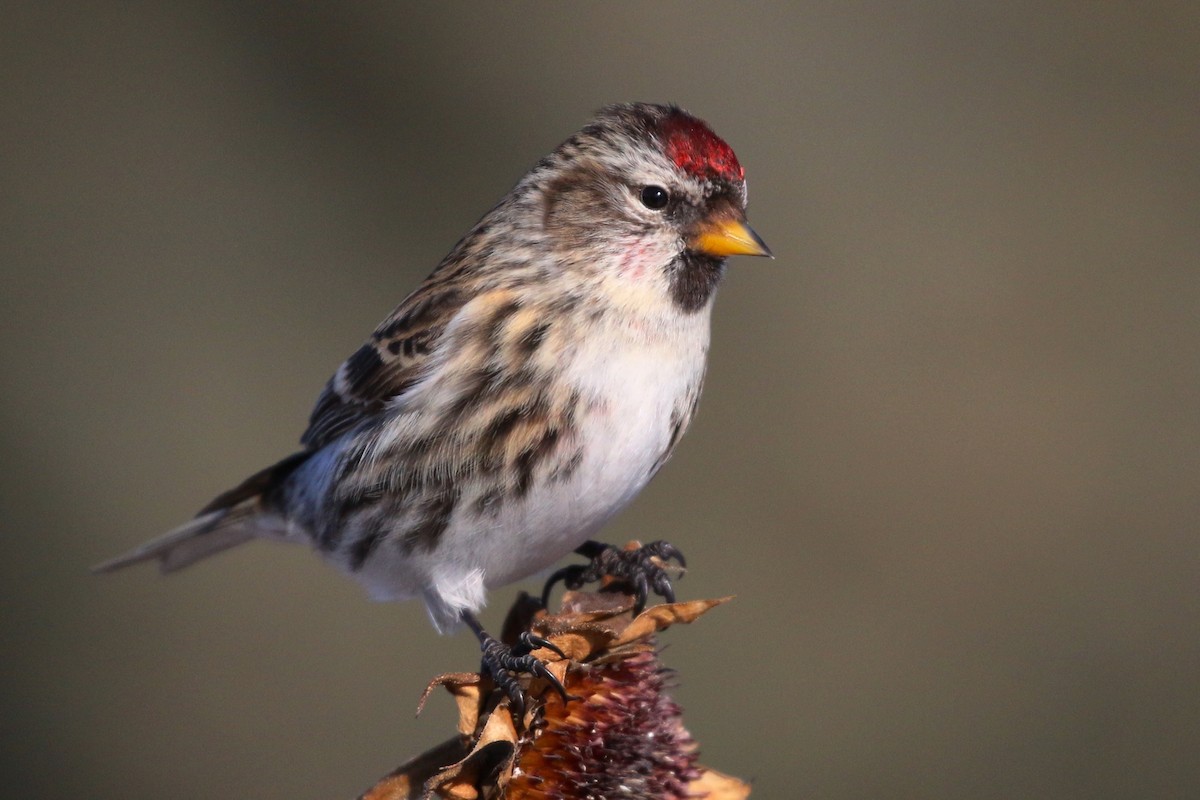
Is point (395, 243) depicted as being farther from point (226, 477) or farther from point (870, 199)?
point (870, 199)

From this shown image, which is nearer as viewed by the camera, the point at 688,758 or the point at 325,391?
the point at 688,758

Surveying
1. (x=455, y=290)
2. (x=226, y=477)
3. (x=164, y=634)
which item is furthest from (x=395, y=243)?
(x=455, y=290)

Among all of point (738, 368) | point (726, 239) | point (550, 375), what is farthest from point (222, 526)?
point (738, 368)

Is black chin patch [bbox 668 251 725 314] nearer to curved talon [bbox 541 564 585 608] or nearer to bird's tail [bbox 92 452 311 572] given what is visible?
curved talon [bbox 541 564 585 608]

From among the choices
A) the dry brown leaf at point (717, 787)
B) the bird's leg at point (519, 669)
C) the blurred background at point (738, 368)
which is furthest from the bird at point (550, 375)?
the blurred background at point (738, 368)

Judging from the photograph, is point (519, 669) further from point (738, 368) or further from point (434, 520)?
point (738, 368)

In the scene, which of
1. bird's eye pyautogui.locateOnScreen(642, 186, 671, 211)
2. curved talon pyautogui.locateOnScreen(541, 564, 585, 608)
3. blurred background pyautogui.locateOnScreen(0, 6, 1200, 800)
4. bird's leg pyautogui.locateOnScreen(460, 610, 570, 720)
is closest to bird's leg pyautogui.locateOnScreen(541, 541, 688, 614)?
curved talon pyautogui.locateOnScreen(541, 564, 585, 608)

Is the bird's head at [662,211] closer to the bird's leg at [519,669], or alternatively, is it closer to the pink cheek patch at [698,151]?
the pink cheek patch at [698,151]
